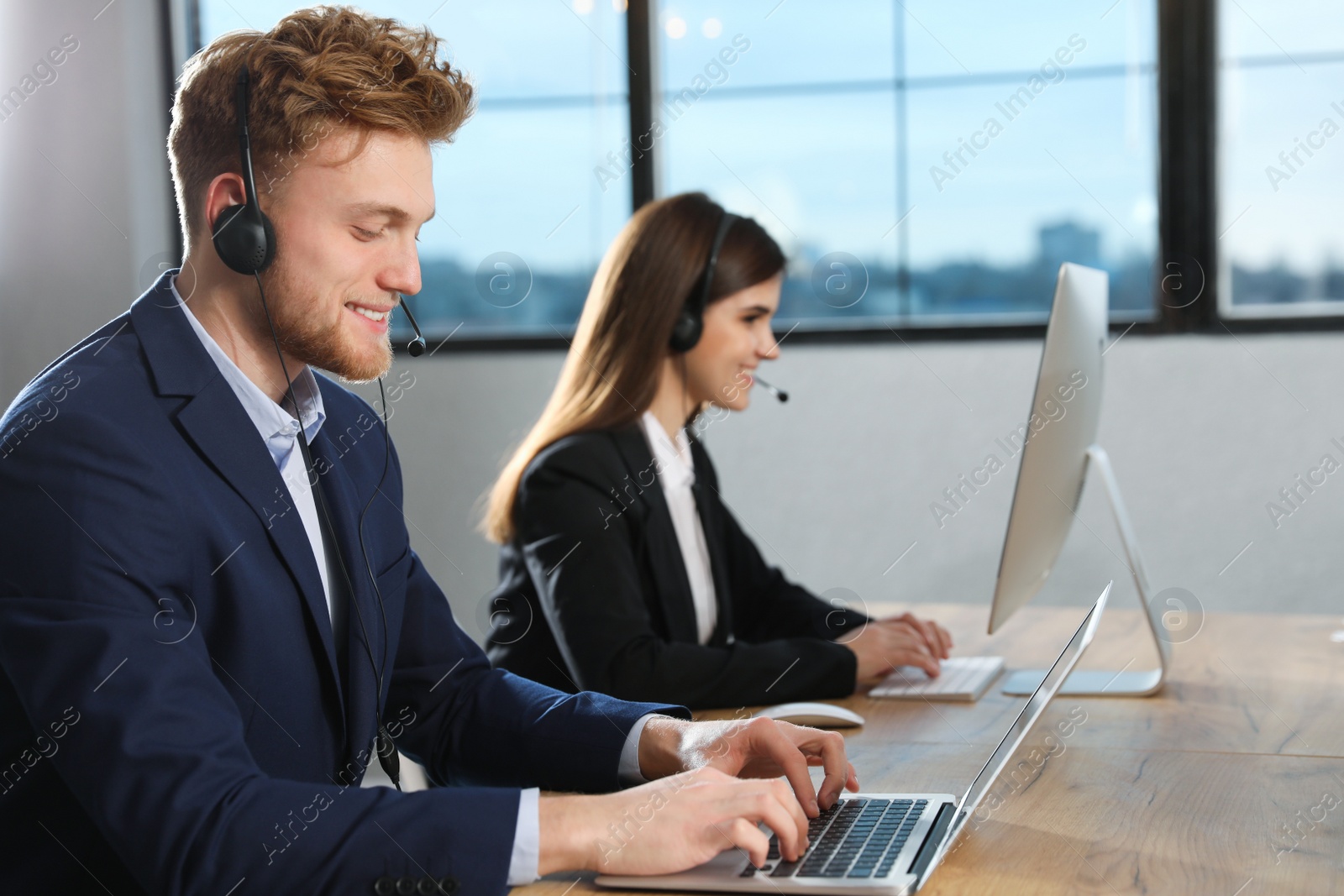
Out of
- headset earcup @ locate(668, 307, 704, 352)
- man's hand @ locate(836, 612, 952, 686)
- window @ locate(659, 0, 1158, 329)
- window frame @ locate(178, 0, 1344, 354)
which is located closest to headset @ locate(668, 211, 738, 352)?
headset earcup @ locate(668, 307, 704, 352)

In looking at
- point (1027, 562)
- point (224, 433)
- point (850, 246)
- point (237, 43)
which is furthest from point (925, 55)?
point (224, 433)

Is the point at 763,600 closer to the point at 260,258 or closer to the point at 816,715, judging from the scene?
the point at 816,715

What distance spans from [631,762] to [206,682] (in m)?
0.39

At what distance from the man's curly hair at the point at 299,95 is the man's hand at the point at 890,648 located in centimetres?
82

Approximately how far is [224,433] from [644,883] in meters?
0.49

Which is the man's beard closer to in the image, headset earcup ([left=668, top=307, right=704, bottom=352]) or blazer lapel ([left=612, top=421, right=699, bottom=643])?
blazer lapel ([left=612, top=421, right=699, bottom=643])

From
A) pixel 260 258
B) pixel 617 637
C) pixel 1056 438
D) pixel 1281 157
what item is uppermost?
pixel 1281 157

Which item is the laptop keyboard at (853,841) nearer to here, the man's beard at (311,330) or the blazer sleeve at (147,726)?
the blazer sleeve at (147,726)

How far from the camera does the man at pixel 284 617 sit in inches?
32.3

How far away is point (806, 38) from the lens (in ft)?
10.7

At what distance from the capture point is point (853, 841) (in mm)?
918

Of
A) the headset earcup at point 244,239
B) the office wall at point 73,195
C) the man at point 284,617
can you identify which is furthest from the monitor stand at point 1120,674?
the office wall at point 73,195

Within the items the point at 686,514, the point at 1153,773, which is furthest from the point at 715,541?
the point at 1153,773

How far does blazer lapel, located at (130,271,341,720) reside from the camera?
0.99m
